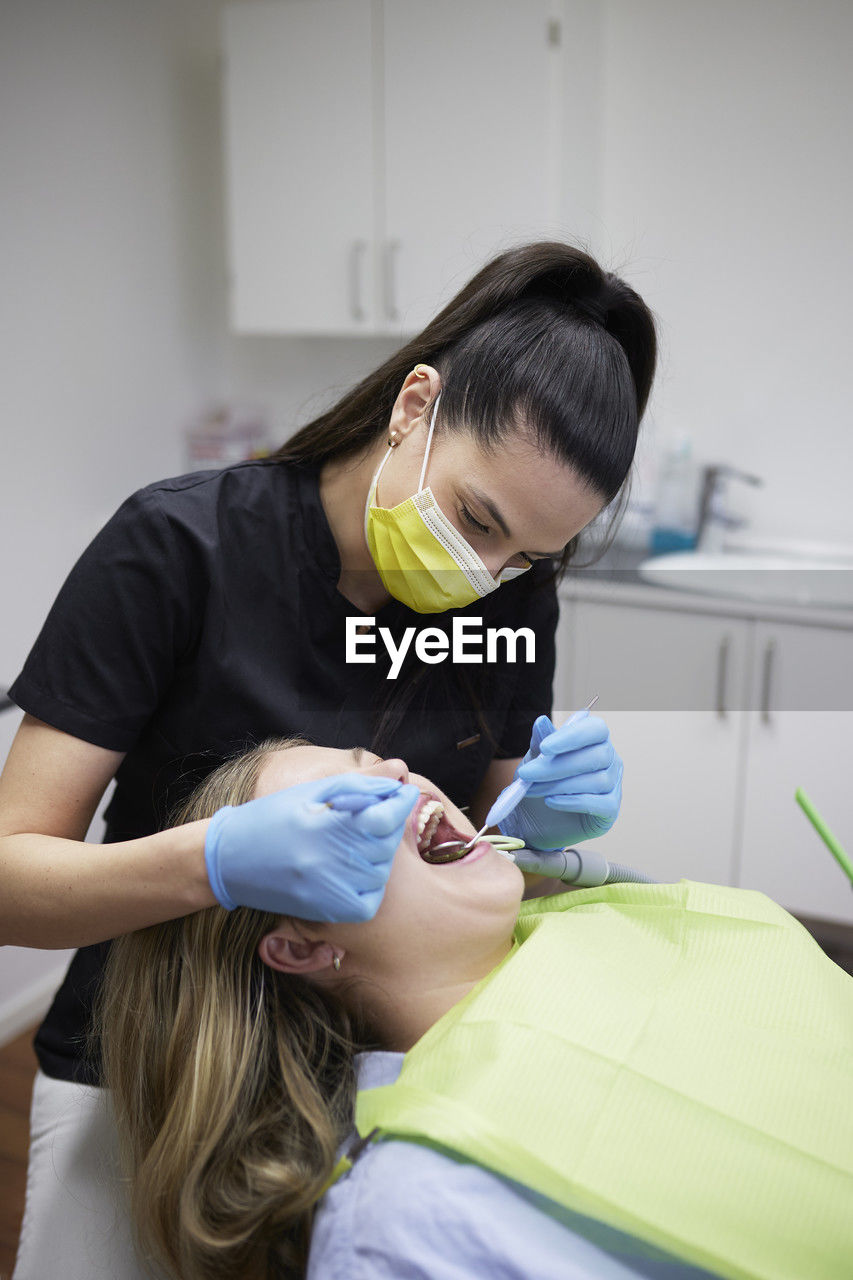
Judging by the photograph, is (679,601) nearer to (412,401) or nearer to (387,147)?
(387,147)

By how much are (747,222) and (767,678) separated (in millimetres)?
1143

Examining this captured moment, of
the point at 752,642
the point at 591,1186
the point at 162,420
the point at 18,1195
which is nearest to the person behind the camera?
the point at 591,1186

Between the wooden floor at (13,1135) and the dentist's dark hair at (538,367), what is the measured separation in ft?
5.03

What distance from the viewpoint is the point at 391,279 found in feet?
8.39

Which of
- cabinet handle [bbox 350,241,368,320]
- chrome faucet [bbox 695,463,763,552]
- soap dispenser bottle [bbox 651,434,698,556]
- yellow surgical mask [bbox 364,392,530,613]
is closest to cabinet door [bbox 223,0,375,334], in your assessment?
cabinet handle [bbox 350,241,368,320]

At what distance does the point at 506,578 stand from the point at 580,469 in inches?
7.9

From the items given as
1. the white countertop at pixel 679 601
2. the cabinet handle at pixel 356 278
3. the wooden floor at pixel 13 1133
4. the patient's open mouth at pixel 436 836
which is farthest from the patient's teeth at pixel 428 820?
the cabinet handle at pixel 356 278

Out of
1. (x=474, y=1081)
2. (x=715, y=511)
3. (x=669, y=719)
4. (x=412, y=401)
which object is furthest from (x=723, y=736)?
(x=474, y=1081)

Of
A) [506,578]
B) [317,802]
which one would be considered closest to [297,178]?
[506,578]

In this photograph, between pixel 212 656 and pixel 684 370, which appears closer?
pixel 212 656

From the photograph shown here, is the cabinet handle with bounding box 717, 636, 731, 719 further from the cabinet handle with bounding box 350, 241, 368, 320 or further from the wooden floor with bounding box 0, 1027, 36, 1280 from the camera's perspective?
the wooden floor with bounding box 0, 1027, 36, 1280

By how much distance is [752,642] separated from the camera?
233 cm

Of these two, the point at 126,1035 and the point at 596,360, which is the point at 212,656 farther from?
the point at 596,360

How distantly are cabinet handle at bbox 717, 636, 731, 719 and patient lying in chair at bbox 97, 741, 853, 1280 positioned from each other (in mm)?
1209
